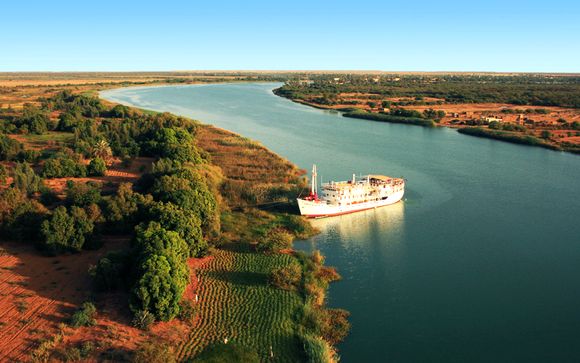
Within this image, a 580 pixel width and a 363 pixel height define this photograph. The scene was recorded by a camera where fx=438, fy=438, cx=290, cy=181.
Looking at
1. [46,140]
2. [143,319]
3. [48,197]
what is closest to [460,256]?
[143,319]

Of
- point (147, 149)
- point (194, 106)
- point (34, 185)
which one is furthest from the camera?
point (194, 106)

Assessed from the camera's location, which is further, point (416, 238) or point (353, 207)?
point (353, 207)

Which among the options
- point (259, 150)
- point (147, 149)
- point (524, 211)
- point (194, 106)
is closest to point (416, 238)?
point (524, 211)

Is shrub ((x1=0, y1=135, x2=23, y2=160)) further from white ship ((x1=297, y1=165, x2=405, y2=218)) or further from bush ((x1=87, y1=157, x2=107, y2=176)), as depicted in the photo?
white ship ((x1=297, y1=165, x2=405, y2=218))

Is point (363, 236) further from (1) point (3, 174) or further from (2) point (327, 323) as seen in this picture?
(1) point (3, 174)

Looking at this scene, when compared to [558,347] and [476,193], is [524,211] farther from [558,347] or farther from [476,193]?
[558,347]

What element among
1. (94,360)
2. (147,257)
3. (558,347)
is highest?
(147,257)
